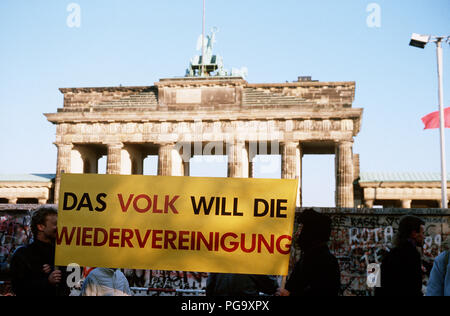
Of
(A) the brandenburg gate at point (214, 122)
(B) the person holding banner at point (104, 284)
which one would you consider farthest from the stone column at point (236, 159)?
(B) the person holding banner at point (104, 284)

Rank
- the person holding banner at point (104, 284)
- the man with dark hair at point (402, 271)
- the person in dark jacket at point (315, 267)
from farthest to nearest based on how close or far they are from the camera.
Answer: the man with dark hair at point (402, 271), the person holding banner at point (104, 284), the person in dark jacket at point (315, 267)

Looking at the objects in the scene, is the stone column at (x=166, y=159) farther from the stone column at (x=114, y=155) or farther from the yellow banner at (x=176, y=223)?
the yellow banner at (x=176, y=223)

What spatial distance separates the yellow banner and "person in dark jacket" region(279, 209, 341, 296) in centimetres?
39

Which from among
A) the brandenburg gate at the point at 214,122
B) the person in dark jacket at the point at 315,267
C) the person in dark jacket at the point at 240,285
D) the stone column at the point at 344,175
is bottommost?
the person in dark jacket at the point at 240,285

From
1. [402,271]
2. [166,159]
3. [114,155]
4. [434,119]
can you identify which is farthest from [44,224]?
[114,155]

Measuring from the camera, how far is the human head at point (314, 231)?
4621 mm

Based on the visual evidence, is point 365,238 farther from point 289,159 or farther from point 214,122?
point 214,122

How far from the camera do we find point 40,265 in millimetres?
4906

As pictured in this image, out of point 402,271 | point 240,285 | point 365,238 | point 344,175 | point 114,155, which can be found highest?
point 114,155

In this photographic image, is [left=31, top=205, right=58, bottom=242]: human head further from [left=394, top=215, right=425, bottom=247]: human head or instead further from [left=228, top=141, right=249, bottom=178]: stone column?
[left=228, top=141, right=249, bottom=178]: stone column

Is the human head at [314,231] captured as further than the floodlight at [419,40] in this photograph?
No

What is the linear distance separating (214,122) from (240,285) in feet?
116

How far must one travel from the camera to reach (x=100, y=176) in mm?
5258
